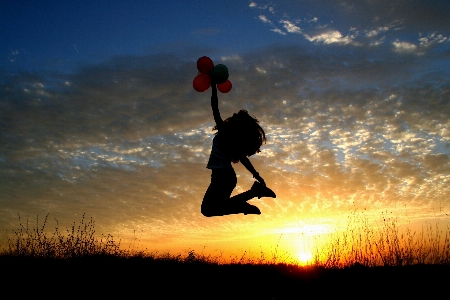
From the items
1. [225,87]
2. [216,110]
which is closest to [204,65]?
[225,87]

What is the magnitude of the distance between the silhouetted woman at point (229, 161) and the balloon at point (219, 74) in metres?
0.10

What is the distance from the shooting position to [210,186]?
5227 millimetres

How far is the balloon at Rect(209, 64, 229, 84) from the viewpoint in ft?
17.2

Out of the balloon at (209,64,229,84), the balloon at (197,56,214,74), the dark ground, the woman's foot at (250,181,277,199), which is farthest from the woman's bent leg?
the balloon at (197,56,214,74)

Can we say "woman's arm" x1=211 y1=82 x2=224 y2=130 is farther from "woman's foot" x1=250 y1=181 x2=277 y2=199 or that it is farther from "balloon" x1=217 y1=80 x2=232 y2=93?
"woman's foot" x1=250 y1=181 x2=277 y2=199

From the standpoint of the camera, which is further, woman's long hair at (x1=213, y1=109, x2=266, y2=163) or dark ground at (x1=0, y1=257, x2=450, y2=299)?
woman's long hair at (x1=213, y1=109, x2=266, y2=163)

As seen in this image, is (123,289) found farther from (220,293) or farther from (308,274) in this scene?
(308,274)

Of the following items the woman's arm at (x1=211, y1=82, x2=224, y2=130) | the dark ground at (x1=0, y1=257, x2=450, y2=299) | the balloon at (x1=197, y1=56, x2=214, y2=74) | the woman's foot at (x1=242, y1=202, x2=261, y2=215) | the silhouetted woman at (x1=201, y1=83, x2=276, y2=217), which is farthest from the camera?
the woman's foot at (x1=242, y1=202, x2=261, y2=215)

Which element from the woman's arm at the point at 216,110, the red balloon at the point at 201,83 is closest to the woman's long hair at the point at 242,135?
the woman's arm at the point at 216,110

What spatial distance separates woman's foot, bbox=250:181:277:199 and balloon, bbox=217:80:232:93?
60.8 inches

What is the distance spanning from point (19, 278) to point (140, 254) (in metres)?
4.74

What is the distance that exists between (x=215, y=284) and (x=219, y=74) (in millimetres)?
2866

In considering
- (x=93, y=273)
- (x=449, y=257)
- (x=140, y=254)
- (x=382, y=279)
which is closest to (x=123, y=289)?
(x=93, y=273)

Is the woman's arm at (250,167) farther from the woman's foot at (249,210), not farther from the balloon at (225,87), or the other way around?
the balloon at (225,87)
